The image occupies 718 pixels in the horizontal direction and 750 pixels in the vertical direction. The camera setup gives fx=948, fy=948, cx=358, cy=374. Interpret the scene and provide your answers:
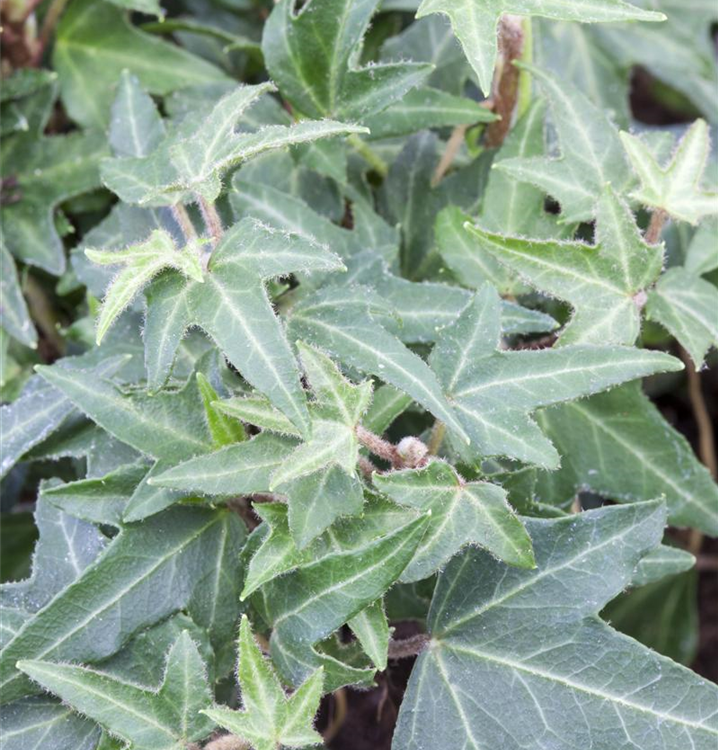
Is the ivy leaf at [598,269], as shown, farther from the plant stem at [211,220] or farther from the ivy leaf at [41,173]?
the ivy leaf at [41,173]

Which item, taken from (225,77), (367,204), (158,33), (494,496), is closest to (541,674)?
(494,496)

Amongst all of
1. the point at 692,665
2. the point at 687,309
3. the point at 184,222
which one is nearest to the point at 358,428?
the point at 184,222

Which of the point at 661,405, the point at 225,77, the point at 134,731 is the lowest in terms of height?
the point at 661,405

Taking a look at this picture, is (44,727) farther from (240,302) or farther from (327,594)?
(240,302)

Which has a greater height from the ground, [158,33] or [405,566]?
[158,33]

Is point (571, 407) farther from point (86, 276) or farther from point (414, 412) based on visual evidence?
point (86, 276)
